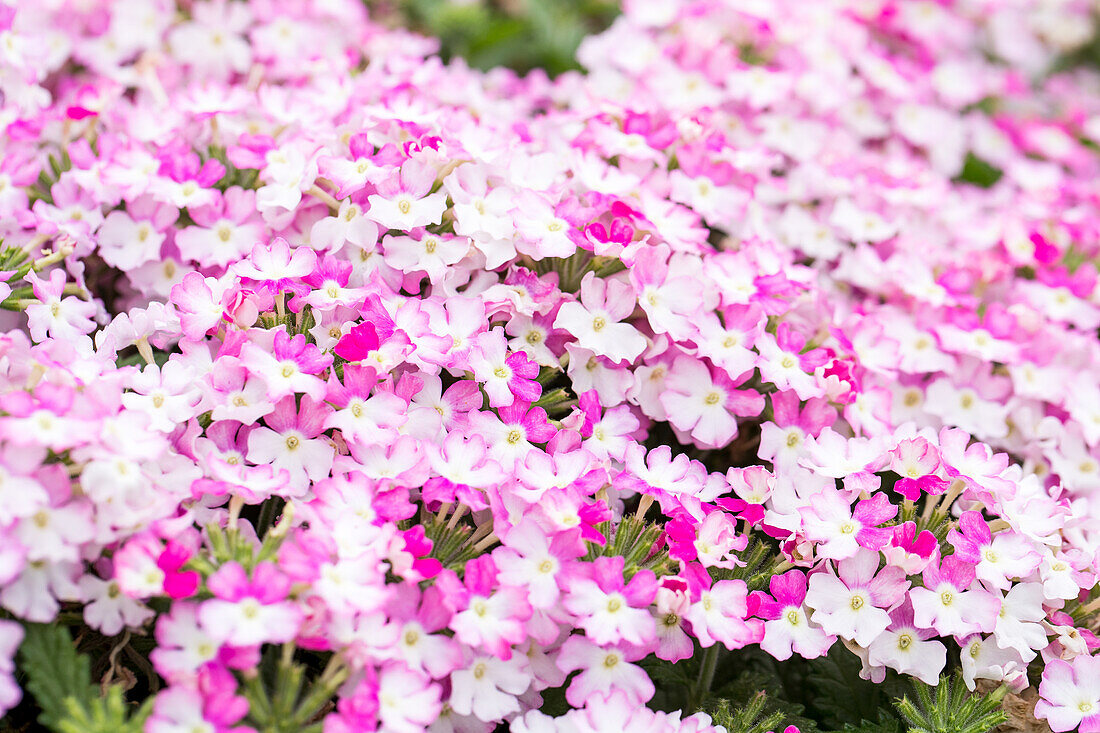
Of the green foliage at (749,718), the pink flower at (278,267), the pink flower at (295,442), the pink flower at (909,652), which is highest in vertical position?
the pink flower at (278,267)

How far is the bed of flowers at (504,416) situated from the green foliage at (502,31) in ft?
2.71

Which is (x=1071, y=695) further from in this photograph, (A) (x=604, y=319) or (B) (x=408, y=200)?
(B) (x=408, y=200)

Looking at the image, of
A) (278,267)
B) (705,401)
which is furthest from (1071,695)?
(278,267)

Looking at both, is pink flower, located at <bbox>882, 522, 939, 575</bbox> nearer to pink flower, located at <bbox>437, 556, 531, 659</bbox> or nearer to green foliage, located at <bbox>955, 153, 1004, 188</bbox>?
pink flower, located at <bbox>437, 556, 531, 659</bbox>

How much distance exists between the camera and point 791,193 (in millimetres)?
2863

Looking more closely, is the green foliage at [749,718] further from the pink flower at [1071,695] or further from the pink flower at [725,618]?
the pink flower at [1071,695]

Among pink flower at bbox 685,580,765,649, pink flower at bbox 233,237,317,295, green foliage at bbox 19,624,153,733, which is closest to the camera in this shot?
green foliage at bbox 19,624,153,733

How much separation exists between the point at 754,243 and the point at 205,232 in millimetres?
1316

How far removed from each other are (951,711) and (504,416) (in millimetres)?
1000

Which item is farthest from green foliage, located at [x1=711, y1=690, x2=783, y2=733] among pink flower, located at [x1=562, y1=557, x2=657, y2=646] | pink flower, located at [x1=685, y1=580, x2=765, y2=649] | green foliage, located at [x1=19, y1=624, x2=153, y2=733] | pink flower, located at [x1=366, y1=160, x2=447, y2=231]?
pink flower, located at [x1=366, y1=160, x2=447, y2=231]

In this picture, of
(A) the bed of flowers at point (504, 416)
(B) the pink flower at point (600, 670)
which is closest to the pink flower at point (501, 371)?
(A) the bed of flowers at point (504, 416)

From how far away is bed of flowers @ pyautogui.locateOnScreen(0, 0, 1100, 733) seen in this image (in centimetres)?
155

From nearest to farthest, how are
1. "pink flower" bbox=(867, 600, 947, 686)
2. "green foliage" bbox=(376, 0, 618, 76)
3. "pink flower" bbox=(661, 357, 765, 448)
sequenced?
"pink flower" bbox=(867, 600, 947, 686), "pink flower" bbox=(661, 357, 765, 448), "green foliage" bbox=(376, 0, 618, 76)

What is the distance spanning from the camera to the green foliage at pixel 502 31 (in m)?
3.67
